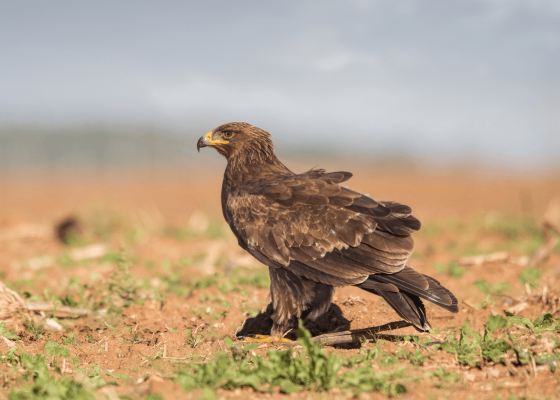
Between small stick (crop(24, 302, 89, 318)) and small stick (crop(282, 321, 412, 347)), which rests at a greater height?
small stick (crop(282, 321, 412, 347))

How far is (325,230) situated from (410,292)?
3.16 feet

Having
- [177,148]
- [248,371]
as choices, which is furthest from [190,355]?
[177,148]

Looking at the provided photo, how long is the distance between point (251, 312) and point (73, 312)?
2089 mm

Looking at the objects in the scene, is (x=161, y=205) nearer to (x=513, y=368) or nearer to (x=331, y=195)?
(x=331, y=195)

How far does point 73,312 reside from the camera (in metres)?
5.67

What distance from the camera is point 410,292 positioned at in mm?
4363

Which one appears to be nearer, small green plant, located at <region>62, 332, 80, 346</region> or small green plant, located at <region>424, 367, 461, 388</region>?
small green plant, located at <region>424, 367, 461, 388</region>

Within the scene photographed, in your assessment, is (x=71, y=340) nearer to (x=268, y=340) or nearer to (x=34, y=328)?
(x=34, y=328)

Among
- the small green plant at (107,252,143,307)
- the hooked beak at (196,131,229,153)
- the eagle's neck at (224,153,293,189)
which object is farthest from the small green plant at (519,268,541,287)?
the small green plant at (107,252,143,307)

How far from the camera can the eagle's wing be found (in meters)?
4.52

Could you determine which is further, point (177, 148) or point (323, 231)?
point (177, 148)

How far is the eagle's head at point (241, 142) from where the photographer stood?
18.6 ft

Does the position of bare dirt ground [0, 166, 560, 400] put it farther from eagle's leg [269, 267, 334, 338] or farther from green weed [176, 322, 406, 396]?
eagle's leg [269, 267, 334, 338]

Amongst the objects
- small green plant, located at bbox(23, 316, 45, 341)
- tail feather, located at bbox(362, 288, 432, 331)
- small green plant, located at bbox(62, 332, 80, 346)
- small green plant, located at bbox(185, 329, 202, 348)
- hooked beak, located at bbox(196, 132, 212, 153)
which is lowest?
small green plant, located at bbox(23, 316, 45, 341)
